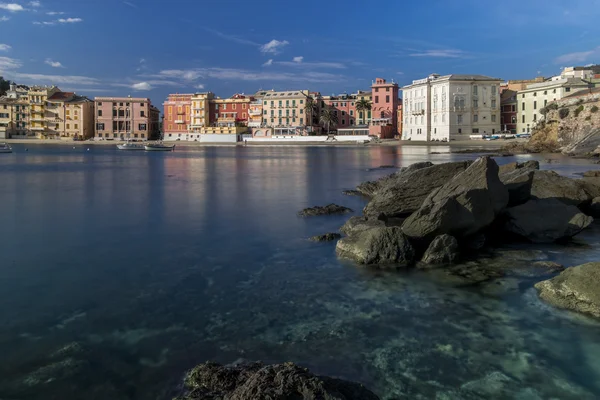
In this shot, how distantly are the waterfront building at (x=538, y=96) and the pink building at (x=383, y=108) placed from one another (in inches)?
1177

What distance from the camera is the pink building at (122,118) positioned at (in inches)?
5197

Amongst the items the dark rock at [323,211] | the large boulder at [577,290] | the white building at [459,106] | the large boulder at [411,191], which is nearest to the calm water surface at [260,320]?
the large boulder at [577,290]

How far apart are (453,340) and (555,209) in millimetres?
8985

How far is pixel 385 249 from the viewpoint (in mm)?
11734

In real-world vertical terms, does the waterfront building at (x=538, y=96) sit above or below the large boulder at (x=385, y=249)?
above

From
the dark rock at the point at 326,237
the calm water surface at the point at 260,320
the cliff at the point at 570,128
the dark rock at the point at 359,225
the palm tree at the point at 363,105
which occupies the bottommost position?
the calm water surface at the point at 260,320

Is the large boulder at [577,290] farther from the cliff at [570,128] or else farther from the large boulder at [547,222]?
the cliff at [570,128]

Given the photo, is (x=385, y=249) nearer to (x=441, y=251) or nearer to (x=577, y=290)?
(x=441, y=251)

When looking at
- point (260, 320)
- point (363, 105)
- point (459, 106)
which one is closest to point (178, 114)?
point (363, 105)

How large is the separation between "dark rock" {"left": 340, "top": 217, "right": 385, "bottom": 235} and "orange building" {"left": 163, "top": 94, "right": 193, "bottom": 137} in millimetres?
123831

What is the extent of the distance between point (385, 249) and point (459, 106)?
9849cm

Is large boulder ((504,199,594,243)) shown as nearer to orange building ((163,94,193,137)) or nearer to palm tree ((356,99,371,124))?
palm tree ((356,99,371,124))

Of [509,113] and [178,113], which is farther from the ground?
[178,113]

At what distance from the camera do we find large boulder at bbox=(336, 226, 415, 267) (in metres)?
11.6
